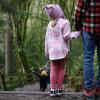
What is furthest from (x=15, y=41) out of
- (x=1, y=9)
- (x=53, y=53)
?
(x=53, y=53)

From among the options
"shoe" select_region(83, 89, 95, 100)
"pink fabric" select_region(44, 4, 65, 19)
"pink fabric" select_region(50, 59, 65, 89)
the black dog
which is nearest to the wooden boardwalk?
"pink fabric" select_region(50, 59, 65, 89)

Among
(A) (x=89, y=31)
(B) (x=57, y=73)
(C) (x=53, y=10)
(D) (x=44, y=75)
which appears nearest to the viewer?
(A) (x=89, y=31)

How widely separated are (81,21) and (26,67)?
57.3 feet

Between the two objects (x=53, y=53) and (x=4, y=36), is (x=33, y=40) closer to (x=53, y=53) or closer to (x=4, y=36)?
(x=4, y=36)

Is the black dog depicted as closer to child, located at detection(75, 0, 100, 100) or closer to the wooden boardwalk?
the wooden boardwalk

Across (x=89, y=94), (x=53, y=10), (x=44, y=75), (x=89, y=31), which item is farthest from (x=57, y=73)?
(x=44, y=75)

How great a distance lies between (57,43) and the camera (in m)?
6.38

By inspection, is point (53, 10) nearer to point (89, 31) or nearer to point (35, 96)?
point (89, 31)

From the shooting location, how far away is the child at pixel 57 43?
249 inches

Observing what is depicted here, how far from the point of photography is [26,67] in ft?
75.9

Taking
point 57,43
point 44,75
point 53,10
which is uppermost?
point 53,10

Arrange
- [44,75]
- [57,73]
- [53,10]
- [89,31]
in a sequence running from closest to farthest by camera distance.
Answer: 1. [89,31]
2. [53,10]
3. [57,73]
4. [44,75]

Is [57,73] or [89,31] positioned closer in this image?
[89,31]

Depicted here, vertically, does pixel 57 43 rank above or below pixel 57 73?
above
